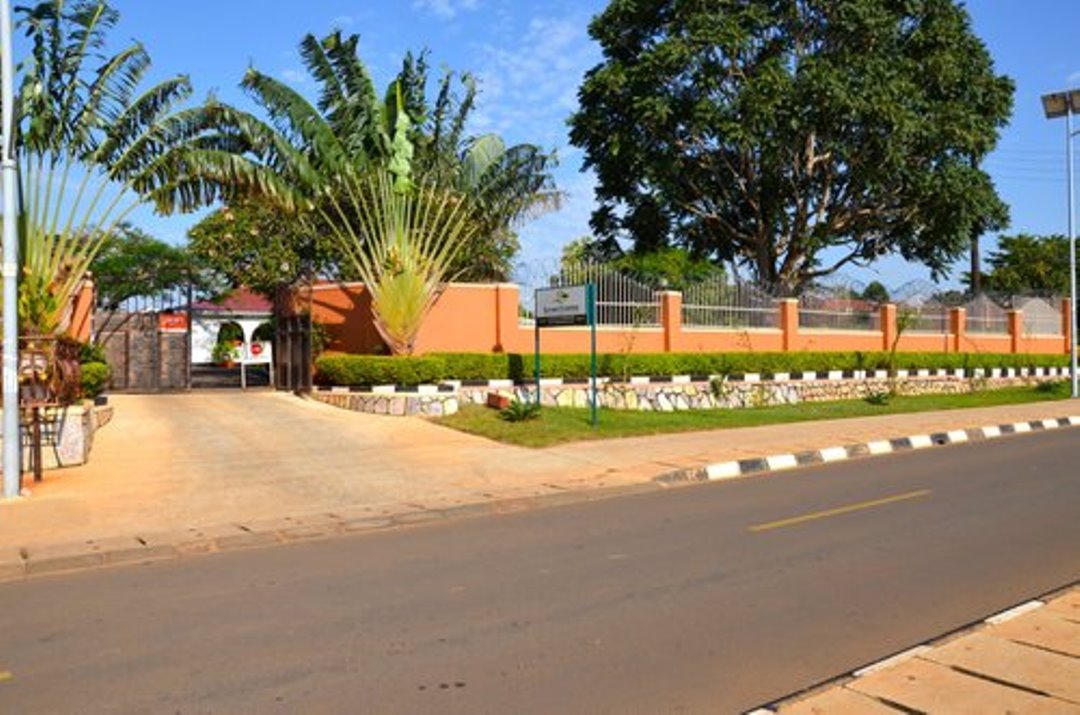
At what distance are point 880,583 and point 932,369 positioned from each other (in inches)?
1013

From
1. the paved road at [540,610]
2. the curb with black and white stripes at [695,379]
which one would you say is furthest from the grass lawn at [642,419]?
the paved road at [540,610]

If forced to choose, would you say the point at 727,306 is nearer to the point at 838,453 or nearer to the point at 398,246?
the point at 398,246

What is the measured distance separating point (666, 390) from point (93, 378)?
1209 centimetres

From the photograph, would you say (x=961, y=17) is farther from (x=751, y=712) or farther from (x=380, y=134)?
(x=751, y=712)

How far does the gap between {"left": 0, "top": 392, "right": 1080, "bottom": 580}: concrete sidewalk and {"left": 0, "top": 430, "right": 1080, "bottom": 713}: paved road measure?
0.87 metres

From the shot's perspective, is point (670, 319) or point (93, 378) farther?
point (670, 319)

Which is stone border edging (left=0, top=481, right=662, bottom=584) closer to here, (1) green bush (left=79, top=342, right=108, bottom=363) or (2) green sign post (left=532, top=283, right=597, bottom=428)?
(2) green sign post (left=532, top=283, right=597, bottom=428)

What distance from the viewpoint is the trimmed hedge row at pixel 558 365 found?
1842cm

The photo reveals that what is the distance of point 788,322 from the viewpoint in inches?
1037

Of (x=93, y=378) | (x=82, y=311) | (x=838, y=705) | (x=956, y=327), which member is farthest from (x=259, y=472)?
(x=956, y=327)

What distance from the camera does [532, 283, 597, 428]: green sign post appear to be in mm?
16953

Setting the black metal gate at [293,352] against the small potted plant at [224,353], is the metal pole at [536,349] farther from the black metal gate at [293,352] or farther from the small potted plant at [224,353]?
the small potted plant at [224,353]

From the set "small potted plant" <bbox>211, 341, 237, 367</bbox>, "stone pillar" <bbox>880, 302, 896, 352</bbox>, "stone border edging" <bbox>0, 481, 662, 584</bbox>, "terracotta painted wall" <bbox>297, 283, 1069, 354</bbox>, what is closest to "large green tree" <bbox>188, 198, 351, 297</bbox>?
"terracotta painted wall" <bbox>297, 283, 1069, 354</bbox>

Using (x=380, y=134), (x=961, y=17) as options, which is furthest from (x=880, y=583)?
(x=961, y=17)
